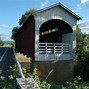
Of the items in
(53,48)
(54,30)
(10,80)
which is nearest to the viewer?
(10,80)

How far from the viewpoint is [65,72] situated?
21.3 meters

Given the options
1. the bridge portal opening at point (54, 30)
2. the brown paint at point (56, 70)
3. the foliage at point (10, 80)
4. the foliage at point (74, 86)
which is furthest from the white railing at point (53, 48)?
the foliage at point (10, 80)

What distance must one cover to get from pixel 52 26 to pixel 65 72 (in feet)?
23.2

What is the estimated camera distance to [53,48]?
21.2 meters

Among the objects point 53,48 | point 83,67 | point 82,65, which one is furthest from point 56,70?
point 82,65

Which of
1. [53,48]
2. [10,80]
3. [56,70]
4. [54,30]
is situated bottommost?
[56,70]

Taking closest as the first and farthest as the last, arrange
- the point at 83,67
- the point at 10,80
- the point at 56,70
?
the point at 10,80
the point at 56,70
the point at 83,67

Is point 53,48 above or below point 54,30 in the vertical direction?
below

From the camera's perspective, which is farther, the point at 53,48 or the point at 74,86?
the point at 53,48

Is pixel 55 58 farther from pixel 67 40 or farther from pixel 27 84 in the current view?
pixel 27 84

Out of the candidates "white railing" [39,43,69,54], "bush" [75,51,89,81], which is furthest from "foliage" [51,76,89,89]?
"bush" [75,51,89,81]

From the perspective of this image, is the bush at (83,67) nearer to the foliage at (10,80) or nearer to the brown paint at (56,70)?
the brown paint at (56,70)

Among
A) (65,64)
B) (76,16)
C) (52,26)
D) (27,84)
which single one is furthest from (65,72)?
(27,84)

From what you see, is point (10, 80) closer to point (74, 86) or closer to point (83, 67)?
point (74, 86)
